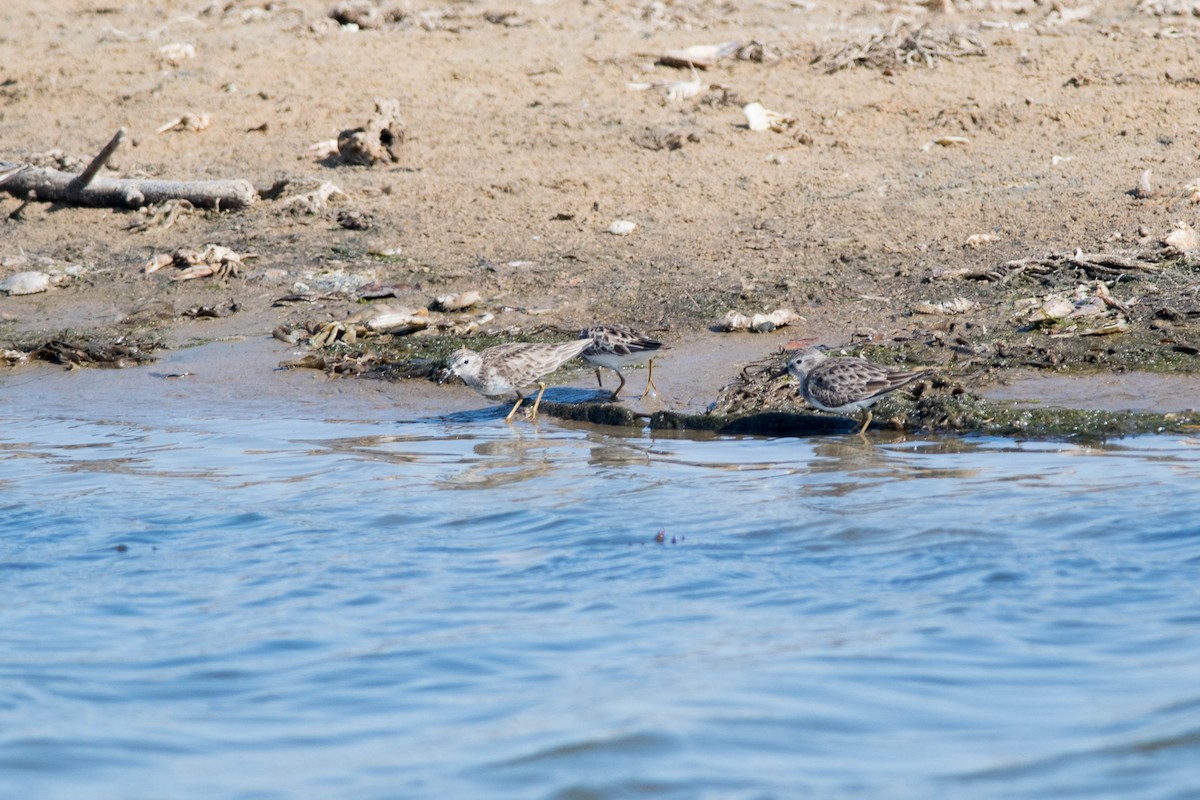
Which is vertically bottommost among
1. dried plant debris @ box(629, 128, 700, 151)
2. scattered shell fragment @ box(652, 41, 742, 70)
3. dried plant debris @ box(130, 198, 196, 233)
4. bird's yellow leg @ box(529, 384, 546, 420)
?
bird's yellow leg @ box(529, 384, 546, 420)

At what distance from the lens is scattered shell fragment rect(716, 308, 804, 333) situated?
10.1 meters

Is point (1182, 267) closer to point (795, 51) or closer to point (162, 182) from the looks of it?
point (795, 51)

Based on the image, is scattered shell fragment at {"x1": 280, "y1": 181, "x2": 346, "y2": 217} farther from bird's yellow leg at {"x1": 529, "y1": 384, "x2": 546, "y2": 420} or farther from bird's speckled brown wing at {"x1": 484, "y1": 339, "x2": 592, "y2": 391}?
bird's yellow leg at {"x1": 529, "y1": 384, "x2": 546, "y2": 420}

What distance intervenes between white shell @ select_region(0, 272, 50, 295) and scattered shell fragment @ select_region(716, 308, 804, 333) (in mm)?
6352

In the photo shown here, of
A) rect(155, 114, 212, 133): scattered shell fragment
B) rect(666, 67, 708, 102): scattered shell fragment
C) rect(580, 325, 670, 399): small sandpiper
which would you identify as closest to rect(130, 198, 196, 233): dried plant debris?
rect(155, 114, 212, 133): scattered shell fragment

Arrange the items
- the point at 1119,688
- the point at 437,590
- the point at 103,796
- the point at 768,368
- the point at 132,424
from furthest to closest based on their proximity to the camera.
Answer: the point at 132,424, the point at 768,368, the point at 437,590, the point at 1119,688, the point at 103,796

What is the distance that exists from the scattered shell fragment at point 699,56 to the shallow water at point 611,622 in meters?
7.33

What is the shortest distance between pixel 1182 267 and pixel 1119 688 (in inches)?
237

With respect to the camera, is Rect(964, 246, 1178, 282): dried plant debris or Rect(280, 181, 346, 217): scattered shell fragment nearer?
Rect(964, 246, 1178, 282): dried plant debris

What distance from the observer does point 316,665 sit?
17.7 feet

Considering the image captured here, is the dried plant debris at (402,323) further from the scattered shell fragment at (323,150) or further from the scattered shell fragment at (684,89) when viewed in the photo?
the scattered shell fragment at (684,89)

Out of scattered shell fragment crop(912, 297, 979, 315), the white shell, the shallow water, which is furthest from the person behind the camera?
the white shell

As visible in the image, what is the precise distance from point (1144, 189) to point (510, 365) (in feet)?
18.2

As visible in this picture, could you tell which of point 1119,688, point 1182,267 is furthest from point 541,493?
point 1182,267
